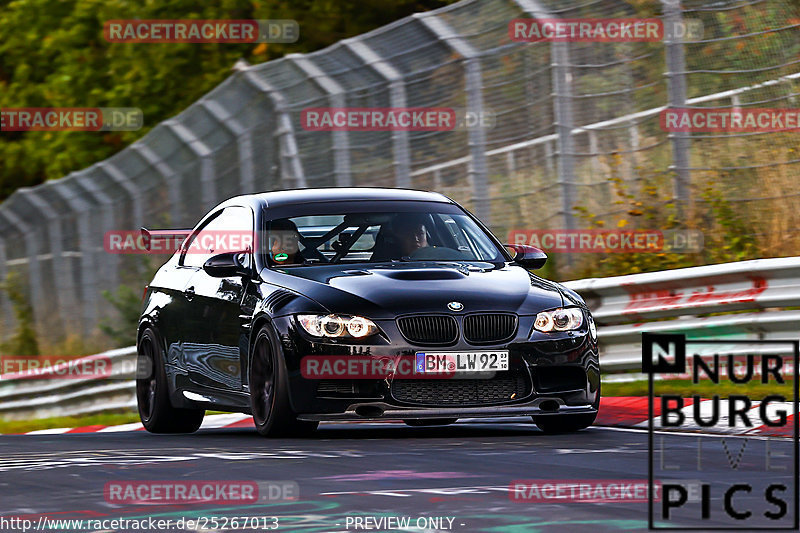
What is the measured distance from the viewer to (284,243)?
11000mm

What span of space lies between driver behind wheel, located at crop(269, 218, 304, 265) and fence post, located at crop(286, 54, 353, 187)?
266 inches

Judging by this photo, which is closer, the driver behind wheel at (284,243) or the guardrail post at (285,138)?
the driver behind wheel at (284,243)

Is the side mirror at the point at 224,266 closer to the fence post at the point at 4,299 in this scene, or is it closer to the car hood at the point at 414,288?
the car hood at the point at 414,288

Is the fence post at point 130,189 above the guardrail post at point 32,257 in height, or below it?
above

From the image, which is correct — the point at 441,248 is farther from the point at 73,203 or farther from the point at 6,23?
the point at 6,23

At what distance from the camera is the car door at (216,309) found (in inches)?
432

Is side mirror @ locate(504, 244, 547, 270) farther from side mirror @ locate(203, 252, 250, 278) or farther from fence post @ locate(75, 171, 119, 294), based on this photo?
fence post @ locate(75, 171, 119, 294)

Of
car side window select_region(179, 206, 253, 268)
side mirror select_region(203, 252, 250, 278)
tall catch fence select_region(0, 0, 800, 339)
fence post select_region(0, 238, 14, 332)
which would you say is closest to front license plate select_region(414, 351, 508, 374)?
side mirror select_region(203, 252, 250, 278)

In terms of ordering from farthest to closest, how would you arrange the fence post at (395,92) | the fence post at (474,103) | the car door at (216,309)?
the fence post at (395,92) → the fence post at (474,103) → the car door at (216,309)

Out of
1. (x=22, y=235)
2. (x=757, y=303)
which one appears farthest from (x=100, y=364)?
(x=757, y=303)

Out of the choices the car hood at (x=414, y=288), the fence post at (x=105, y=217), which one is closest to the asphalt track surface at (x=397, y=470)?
the car hood at (x=414, y=288)

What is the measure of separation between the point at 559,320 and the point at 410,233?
1.37 m

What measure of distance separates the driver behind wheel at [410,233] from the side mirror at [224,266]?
3.12 feet

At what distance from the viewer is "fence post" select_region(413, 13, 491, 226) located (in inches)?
654
